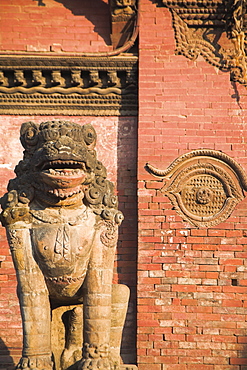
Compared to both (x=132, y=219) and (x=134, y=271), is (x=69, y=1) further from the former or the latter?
(x=134, y=271)

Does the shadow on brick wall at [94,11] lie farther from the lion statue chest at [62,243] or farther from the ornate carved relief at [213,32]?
the lion statue chest at [62,243]

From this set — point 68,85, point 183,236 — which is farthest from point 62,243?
point 68,85

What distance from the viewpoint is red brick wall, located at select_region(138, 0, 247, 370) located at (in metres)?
9.98

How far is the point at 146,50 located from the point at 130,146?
5.02 feet

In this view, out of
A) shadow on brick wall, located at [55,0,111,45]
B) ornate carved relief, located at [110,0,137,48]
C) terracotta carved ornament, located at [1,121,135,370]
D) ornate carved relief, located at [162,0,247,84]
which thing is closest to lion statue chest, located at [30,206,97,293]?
terracotta carved ornament, located at [1,121,135,370]

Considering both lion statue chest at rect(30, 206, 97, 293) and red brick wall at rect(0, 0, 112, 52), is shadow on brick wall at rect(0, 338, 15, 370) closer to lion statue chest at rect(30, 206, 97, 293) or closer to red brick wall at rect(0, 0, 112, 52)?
lion statue chest at rect(30, 206, 97, 293)

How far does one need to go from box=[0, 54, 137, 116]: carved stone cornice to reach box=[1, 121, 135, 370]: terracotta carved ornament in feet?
12.8

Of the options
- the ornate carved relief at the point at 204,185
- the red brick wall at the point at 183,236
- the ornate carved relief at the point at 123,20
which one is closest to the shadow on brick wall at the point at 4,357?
the red brick wall at the point at 183,236

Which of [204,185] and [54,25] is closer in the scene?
[204,185]

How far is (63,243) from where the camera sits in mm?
6828

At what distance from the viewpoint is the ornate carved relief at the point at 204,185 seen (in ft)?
34.2

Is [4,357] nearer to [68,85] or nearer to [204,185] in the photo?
[204,185]

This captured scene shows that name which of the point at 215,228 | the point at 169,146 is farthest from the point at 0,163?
the point at 215,228

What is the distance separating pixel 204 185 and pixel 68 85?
269 centimetres
